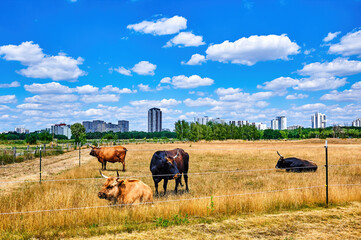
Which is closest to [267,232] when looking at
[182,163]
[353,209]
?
[353,209]

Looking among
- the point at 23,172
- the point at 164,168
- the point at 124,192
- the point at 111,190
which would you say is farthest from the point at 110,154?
the point at 111,190

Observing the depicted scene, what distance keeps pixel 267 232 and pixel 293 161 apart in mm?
13223

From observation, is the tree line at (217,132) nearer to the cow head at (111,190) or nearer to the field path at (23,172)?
the field path at (23,172)

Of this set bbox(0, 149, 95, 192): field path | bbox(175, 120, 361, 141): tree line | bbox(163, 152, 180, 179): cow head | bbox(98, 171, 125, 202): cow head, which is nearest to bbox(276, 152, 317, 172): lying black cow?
bbox(163, 152, 180, 179): cow head

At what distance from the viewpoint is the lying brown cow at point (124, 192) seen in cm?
794

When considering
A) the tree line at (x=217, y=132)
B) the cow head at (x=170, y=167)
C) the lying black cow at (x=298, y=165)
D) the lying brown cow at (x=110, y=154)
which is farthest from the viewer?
the tree line at (x=217, y=132)

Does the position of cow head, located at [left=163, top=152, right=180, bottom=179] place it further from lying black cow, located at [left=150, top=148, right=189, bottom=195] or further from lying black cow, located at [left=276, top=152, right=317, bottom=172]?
lying black cow, located at [left=276, top=152, right=317, bottom=172]

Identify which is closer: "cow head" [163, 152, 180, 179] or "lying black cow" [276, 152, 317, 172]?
"cow head" [163, 152, 180, 179]

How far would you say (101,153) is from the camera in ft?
68.2

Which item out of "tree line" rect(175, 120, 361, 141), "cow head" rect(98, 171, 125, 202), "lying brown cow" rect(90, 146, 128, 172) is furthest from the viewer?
"tree line" rect(175, 120, 361, 141)

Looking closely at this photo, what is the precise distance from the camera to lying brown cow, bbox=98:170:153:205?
26.0 feet

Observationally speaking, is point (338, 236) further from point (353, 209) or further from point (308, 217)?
point (353, 209)

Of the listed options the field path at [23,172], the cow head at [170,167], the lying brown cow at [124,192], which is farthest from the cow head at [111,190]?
the field path at [23,172]

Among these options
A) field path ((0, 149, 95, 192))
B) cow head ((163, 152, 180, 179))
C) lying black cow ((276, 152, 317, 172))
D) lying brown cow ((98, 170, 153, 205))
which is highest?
cow head ((163, 152, 180, 179))
